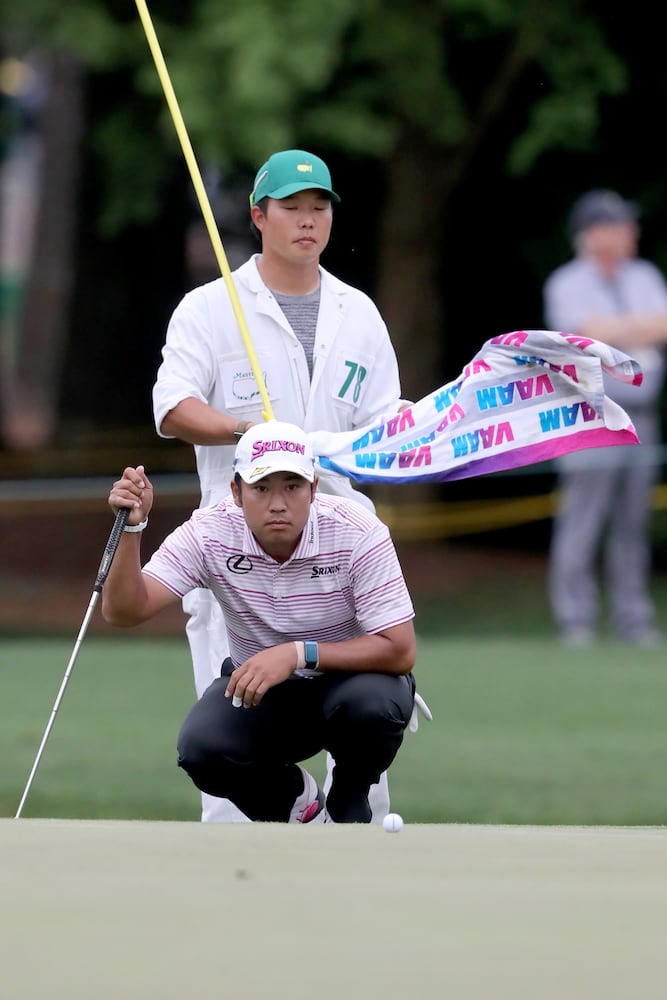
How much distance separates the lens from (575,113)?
13.3 m

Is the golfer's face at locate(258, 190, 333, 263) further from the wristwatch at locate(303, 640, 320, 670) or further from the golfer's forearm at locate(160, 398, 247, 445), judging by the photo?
the wristwatch at locate(303, 640, 320, 670)

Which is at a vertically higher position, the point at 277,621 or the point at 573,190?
the point at 573,190

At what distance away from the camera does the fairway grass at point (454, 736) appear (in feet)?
23.5

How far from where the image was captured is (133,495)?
17.0ft

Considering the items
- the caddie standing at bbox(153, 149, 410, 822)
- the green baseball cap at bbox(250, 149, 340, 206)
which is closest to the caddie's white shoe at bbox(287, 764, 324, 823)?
the caddie standing at bbox(153, 149, 410, 822)

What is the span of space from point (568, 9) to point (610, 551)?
12.9 feet

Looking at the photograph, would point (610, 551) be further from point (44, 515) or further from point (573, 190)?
point (44, 515)

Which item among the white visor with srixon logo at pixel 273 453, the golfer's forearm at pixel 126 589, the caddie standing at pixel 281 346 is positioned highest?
the caddie standing at pixel 281 346

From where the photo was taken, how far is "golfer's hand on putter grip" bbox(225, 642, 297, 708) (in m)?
5.20

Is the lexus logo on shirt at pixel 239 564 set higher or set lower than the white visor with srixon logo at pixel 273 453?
lower

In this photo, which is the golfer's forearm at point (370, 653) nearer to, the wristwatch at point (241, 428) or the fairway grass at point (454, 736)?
the wristwatch at point (241, 428)

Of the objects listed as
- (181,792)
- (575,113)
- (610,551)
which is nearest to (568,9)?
(575,113)

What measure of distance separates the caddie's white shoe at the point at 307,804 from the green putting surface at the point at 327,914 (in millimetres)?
1333

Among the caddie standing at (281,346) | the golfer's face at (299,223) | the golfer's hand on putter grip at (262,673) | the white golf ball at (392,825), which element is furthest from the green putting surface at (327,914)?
the golfer's face at (299,223)
